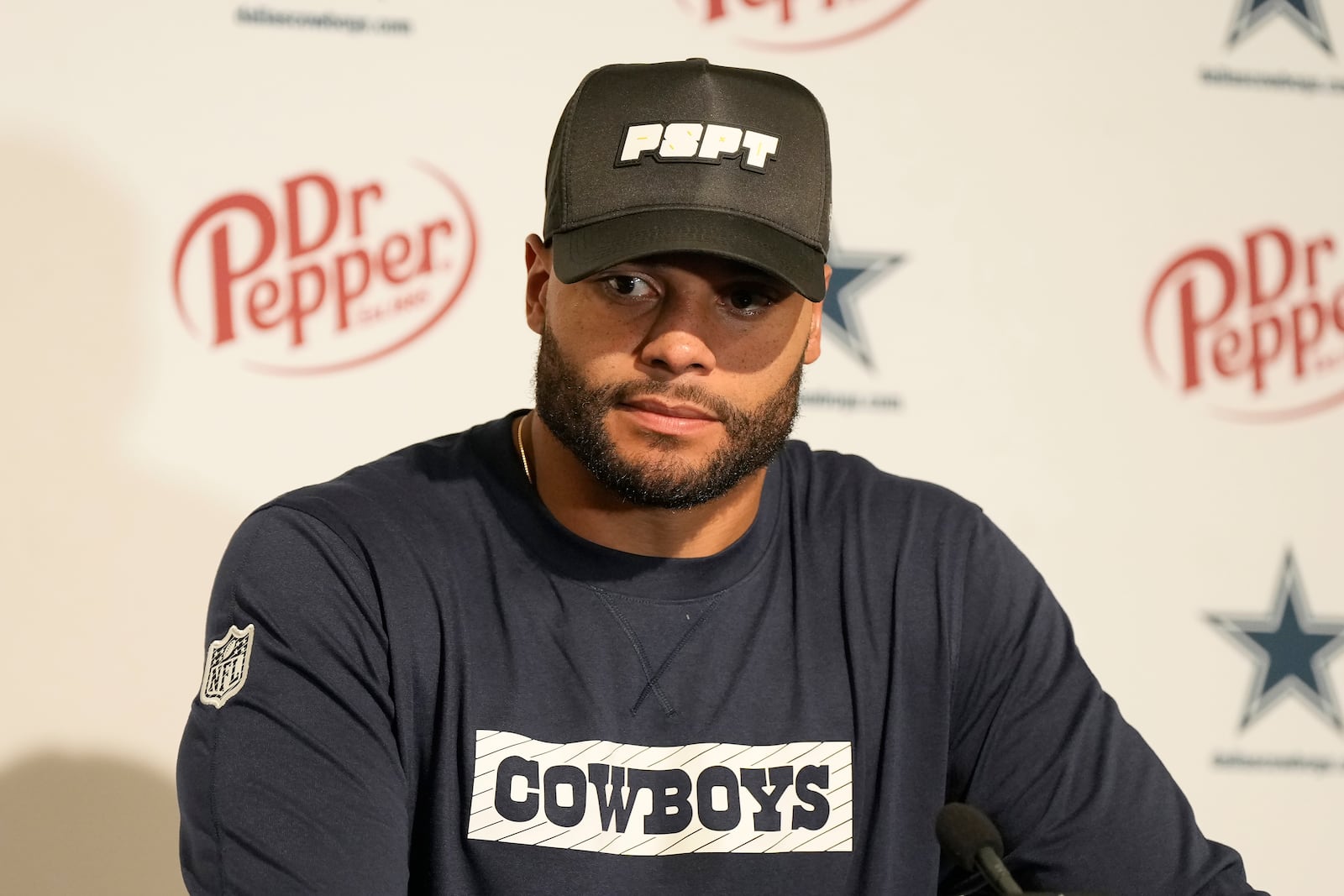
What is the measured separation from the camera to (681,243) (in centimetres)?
143

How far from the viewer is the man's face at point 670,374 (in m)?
1.46

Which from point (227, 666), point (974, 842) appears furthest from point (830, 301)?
point (974, 842)

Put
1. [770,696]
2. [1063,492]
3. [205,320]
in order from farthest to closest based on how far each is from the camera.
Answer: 1. [1063,492]
2. [205,320]
3. [770,696]

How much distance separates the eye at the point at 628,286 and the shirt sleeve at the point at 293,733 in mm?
355

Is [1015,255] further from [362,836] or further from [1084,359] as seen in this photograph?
[362,836]

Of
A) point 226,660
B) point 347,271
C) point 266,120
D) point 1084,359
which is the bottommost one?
point 226,660

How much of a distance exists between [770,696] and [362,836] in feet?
1.40

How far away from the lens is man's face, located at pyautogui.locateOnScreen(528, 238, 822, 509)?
1464 millimetres

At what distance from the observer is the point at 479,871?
1.39 m

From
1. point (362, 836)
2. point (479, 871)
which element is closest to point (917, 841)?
point (479, 871)

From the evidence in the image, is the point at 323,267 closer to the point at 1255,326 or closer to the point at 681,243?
the point at 681,243

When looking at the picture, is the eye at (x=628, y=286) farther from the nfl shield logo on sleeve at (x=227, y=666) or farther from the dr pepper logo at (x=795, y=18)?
the dr pepper logo at (x=795, y=18)

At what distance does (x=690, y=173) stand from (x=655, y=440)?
0.26 meters

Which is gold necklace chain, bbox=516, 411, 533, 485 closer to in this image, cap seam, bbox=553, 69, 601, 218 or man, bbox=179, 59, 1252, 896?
man, bbox=179, 59, 1252, 896
